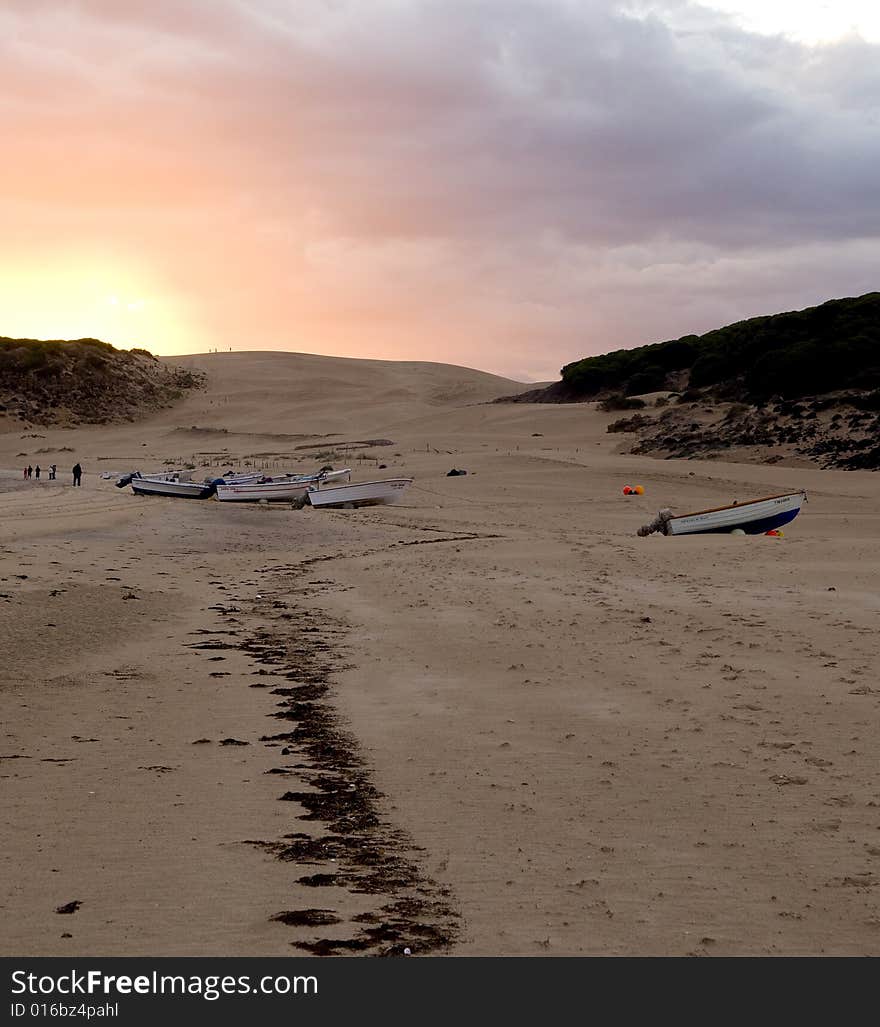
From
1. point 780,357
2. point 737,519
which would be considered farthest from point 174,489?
point 780,357

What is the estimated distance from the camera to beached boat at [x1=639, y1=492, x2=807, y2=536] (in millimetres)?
22234

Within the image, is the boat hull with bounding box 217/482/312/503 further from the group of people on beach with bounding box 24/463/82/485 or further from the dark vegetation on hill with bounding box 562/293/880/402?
the dark vegetation on hill with bounding box 562/293/880/402

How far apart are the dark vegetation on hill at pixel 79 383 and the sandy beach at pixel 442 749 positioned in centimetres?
5312

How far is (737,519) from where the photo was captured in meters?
22.7

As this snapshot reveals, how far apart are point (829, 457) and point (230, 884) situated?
33.8 meters

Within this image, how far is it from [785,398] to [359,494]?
19.1m

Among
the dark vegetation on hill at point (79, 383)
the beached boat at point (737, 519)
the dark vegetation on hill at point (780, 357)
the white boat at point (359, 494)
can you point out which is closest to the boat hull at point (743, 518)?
the beached boat at point (737, 519)

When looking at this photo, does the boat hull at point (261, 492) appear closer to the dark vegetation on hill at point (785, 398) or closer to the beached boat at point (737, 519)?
the beached boat at point (737, 519)

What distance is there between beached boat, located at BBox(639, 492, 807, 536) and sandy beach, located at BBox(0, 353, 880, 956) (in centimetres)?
226

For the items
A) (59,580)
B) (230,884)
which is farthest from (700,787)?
(59,580)

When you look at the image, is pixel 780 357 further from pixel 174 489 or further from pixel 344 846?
pixel 344 846

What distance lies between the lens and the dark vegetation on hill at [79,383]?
7025cm

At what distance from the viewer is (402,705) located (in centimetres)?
879

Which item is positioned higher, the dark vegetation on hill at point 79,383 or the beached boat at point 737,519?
the dark vegetation on hill at point 79,383
